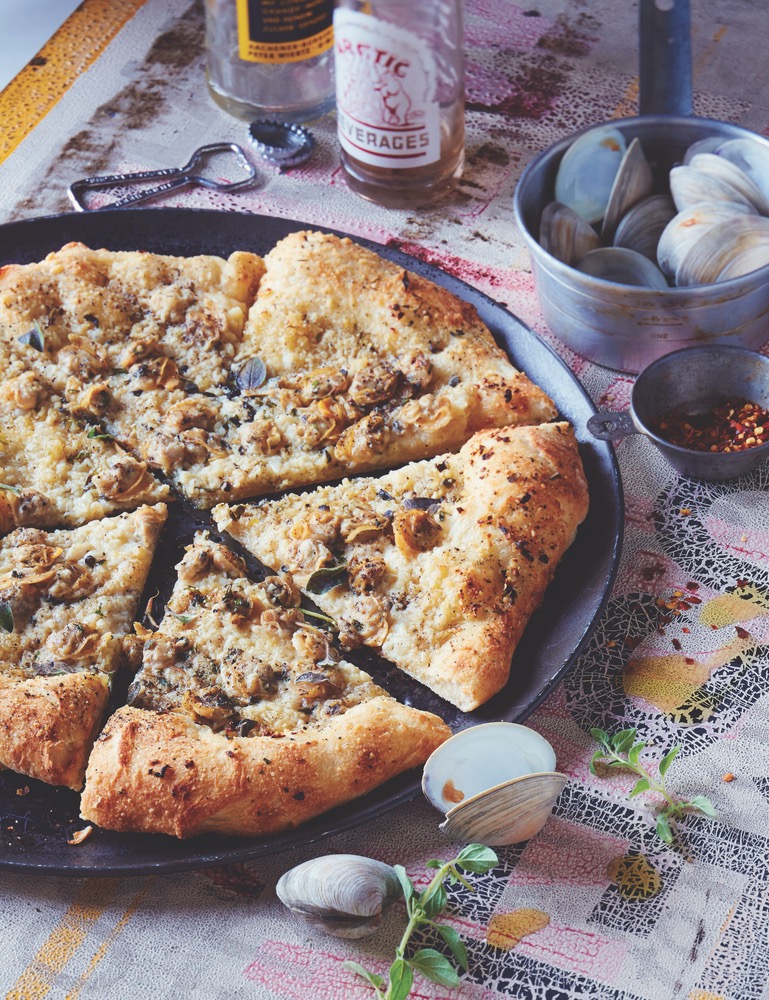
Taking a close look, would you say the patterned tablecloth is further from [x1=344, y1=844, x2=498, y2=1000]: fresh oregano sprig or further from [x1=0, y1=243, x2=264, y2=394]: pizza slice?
[x1=0, y1=243, x2=264, y2=394]: pizza slice

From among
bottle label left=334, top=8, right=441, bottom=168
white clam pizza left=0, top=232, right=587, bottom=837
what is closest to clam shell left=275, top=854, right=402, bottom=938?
white clam pizza left=0, top=232, right=587, bottom=837

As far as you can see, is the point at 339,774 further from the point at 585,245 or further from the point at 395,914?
the point at 585,245

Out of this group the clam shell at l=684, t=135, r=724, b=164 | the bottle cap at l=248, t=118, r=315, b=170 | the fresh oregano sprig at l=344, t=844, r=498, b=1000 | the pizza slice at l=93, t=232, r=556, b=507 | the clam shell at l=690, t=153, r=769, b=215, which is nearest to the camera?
the fresh oregano sprig at l=344, t=844, r=498, b=1000

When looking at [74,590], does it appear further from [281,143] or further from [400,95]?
[281,143]

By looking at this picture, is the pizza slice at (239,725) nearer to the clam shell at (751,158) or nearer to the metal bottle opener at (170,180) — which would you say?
the metal bottle opener at (170,180)

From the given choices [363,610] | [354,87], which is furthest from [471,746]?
[354,87]

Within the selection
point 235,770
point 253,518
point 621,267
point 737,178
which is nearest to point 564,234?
point 621,267
